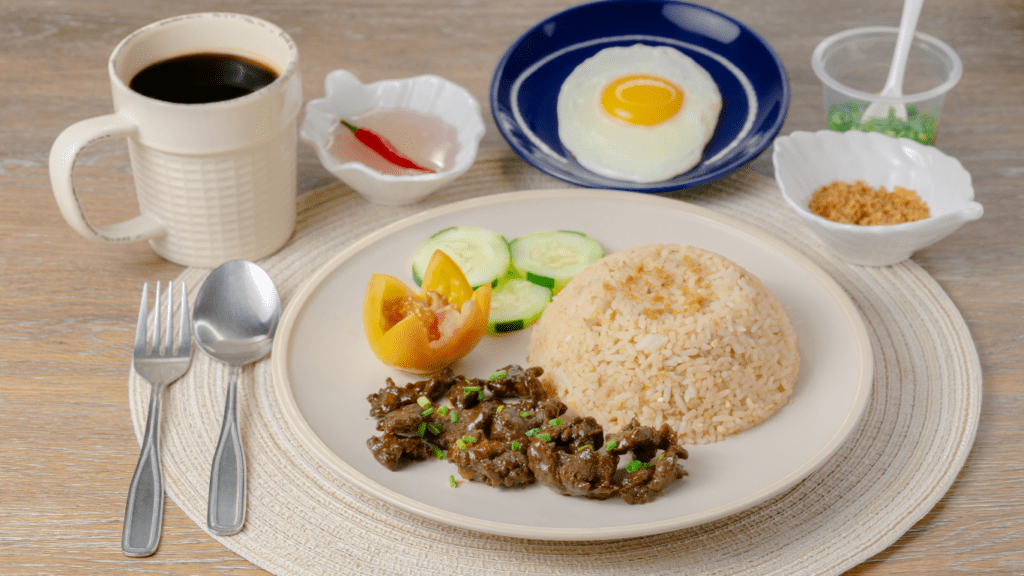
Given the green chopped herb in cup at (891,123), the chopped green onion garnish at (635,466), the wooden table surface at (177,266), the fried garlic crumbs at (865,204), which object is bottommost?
the wooden table surface at (177,266)

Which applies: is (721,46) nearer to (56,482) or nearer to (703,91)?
(703,91)

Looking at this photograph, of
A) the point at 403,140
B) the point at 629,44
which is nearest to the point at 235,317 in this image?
the point at 403,140

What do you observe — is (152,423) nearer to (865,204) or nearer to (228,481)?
(228,481)

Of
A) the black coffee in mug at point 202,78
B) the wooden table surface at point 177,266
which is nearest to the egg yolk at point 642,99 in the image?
the wooden table surface at point 177,266

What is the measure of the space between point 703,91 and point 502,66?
2.99 feet

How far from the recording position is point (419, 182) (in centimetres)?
366

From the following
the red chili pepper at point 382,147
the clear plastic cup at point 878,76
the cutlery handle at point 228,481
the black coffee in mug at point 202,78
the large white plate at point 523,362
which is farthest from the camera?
the clear plastic cup at point 878,76

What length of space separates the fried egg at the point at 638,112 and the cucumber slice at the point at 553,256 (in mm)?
593

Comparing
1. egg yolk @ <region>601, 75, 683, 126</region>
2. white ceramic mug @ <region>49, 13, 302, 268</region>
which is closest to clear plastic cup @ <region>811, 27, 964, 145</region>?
egg yolk @ <region>601, 75, 683, 126</region>

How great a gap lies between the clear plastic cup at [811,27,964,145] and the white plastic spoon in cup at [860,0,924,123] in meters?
0.03

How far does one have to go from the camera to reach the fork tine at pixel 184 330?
3121mm

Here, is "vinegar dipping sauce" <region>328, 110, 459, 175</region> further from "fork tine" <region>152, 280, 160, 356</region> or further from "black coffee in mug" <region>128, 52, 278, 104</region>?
"fork tine" <region>152, 280, 160, 356</region>

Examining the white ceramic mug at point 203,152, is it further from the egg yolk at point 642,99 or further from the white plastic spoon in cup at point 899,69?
the white plastic spoon in cup at point 899,69

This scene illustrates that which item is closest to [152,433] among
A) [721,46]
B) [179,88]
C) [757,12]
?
[179,88]
